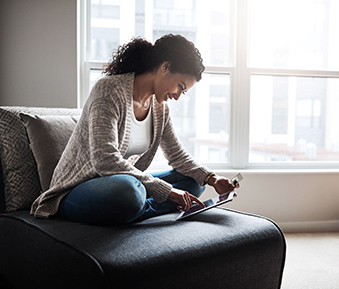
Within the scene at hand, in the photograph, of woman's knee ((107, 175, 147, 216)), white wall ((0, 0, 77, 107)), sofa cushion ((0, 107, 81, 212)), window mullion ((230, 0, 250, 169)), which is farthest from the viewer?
window mullion ((230, 0, 250, 169))

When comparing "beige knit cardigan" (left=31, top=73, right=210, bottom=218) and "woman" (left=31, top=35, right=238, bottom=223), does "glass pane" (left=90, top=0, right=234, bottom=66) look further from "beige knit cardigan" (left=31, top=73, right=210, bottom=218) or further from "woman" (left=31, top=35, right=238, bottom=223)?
"beige knit cardigan" (left=31, top=73, right=210, bottom=218)

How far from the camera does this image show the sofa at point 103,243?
116 centimetres

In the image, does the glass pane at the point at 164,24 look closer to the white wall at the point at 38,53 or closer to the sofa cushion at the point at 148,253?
the white wall at the point at 38,53

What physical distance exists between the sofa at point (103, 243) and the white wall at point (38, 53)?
27.9 inches

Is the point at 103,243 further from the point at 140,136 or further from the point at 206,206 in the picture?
the point at 140,136

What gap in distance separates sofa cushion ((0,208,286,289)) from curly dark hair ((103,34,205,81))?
634 millimetres

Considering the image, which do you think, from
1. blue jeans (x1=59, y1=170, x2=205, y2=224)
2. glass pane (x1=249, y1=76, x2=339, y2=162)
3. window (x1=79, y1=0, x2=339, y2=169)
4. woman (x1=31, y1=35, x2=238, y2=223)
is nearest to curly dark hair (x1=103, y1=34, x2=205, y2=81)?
woman (x1=31, y1=35, x2=238, y2=223)

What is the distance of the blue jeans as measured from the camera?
1396 millimetres

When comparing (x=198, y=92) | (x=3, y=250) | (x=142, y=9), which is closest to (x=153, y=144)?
(x=3, y=250)

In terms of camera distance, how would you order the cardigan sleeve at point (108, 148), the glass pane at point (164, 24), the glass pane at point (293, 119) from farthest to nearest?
1. the glass pane at point (293, 119)
2. the glass pane at point (164, 24)
3. the cardigan sleeve at point (108, 148)

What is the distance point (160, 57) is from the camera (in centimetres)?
181

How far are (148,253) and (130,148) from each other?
2.35ft

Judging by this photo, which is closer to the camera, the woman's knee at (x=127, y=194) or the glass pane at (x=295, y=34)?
the woman's knee at (x=127, y=194)

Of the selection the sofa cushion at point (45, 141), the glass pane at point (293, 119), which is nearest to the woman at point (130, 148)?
the sofa cushion at point (45, 141)
